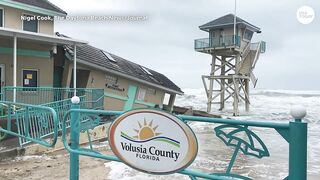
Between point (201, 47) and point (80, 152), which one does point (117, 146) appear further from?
point (201, 47)

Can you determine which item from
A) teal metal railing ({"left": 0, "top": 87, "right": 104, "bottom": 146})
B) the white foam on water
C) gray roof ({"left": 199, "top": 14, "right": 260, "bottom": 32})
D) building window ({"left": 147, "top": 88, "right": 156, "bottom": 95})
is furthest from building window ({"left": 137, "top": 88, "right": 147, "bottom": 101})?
gray roof ({"left": 199, "top": 14, "right": 260, "bottom": 32})

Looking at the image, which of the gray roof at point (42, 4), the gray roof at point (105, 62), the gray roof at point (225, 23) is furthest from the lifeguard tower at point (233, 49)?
the gray roof at point (42, 4)

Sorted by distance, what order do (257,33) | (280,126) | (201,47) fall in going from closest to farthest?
(280,126)
(201,47)
(257,33)

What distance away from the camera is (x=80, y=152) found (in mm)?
4012

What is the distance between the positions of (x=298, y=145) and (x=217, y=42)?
30.7m

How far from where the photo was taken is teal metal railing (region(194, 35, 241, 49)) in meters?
31.2

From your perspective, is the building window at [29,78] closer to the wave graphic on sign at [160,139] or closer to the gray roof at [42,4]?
the gray roof at [42,4]

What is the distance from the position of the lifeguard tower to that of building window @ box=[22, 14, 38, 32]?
18.6 meters

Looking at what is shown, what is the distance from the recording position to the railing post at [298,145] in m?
2.49

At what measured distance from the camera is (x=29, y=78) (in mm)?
15844

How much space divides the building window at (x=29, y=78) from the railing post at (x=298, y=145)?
1473 centimetres

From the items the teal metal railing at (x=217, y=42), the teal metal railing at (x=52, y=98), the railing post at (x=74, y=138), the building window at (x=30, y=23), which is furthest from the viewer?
the teal metal railing at (x=217, y=42)

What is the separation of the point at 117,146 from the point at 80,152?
0.73m

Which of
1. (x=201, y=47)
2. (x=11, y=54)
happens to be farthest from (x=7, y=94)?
(x=201, y=47)
